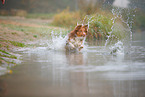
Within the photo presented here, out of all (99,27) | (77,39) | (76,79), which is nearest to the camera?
(76,79)

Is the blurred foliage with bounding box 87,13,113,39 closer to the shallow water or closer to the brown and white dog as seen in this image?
the brown and white dog

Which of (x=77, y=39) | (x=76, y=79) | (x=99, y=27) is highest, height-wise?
(x=99, y=27)

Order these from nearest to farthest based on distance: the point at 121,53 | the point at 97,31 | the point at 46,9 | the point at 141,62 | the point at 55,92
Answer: the point at 55,92 → the point at 141,62 → the point at 121,53 → the point at 97,31 → the point at 46,9

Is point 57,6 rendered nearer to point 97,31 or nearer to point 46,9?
point 46,9

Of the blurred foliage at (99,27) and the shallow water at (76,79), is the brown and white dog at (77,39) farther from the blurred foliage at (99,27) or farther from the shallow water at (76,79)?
the blurred foliage at (99,27)

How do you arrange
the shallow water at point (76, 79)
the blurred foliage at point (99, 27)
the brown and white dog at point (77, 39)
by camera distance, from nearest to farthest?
the shallow water at point (76, 79) < the brown and white dog at point (77, 39) < the blurred foliage at point (99, 27)

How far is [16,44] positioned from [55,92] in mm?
8037

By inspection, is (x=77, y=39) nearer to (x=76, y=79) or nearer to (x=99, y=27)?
(x=76, y=79)

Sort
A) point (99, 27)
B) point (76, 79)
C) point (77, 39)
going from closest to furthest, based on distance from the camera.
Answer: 1. point (76, 79)
2. point (77, 39)
3. point (99, 27)

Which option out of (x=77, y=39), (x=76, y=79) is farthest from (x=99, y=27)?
(x=76, y=79)

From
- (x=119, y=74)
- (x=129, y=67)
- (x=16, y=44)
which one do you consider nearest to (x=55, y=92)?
(x=119, y=74)

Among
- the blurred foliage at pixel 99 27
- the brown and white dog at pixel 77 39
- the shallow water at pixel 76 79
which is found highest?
the blurred foliage at pixel 99 27

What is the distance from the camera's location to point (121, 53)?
10.9m

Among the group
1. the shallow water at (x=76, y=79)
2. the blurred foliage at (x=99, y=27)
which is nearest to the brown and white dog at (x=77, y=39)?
the shallow water at (x=76, y=79)
